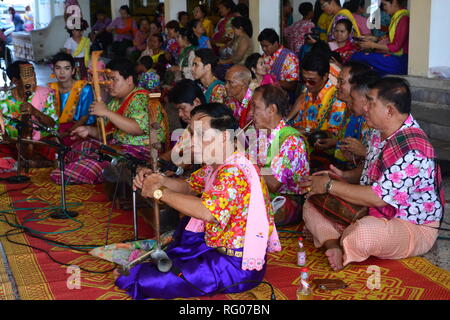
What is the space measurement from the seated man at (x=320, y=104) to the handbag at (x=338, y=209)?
1095 millimetres

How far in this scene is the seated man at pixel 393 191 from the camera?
3131mm

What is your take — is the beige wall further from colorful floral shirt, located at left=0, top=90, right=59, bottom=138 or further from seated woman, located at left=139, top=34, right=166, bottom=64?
seated woman, located at left=139, top=34, right=166, bottom=64

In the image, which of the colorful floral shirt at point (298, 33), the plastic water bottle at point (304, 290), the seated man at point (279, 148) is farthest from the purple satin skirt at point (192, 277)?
the colorful floral shirt at point (298, 33)

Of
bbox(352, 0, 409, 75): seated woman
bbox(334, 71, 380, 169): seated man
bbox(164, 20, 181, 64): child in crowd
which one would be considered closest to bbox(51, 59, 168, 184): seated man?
bbox(334, 71, 380, 169): seated man

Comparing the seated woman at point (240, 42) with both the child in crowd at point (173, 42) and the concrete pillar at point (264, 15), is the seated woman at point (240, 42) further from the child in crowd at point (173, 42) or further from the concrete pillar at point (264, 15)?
the child in crowd at point (173, 42)

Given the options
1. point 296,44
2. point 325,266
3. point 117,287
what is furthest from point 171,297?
point 296,44

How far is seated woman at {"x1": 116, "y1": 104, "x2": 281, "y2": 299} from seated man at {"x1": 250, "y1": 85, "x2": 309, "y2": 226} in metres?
0.98

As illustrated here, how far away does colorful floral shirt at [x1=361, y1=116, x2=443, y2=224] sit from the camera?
3.11 m

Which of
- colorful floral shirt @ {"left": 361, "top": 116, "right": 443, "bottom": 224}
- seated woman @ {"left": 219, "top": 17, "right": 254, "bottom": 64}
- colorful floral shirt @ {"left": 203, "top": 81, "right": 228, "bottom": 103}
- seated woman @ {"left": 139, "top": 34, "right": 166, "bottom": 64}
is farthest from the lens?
seated woman @ {"left": 139, "top": 34, "right": 166, "bottom": 64}

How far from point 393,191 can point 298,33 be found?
17.4 feet

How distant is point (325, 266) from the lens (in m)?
3.29

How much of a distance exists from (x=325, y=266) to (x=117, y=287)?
1.09 meters

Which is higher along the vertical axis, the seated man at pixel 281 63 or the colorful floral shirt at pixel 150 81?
the seated man at pixel 281 63

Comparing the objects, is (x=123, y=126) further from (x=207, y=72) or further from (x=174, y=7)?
(x=174, y=7)
